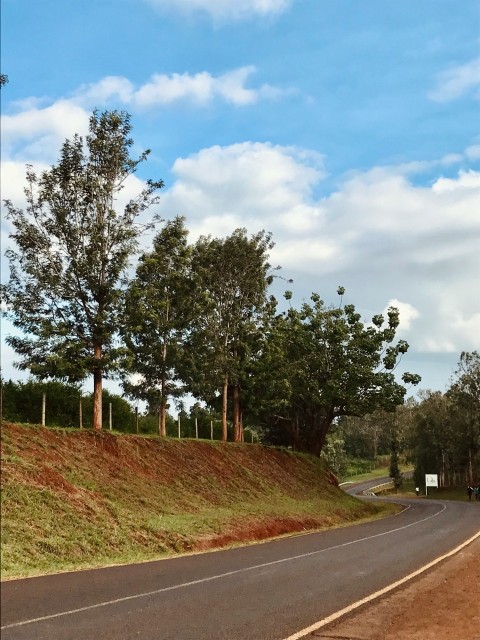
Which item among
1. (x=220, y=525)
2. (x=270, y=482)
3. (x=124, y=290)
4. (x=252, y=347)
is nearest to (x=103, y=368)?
(x=124, y=290)

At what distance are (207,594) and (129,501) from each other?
41.4 feet

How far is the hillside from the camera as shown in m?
17.5

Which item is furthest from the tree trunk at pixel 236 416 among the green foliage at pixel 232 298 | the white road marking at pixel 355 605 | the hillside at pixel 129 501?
the white road marking at pixel 355 605

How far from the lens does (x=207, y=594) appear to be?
1194 cm

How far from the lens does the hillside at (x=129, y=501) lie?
17.5 metres

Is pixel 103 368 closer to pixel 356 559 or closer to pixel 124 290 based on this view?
pixel 124 290

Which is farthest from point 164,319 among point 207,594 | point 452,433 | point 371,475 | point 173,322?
point 371,475

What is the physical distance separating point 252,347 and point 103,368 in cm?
1821

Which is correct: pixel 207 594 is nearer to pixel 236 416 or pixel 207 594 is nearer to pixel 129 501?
pixel 129 501

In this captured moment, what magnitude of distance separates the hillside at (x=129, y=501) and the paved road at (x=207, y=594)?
6.82ft

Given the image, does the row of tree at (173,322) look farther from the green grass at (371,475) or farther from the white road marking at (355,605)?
the green grass at (371,475)

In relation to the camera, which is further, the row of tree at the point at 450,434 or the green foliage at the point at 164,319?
the row of tree at the point at 450,434

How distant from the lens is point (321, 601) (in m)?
11.5

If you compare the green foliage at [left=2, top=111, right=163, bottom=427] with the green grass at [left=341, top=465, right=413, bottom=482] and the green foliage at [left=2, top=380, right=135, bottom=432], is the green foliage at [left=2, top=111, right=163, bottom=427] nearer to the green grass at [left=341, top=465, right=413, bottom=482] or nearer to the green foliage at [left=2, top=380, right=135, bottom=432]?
the green foliage at [left=2, top=380, right=135, bottom=432]
